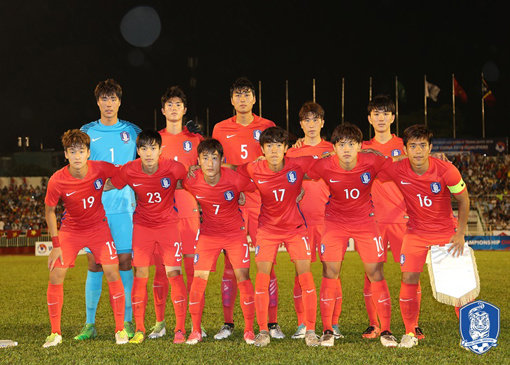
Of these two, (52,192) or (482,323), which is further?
(52,192)

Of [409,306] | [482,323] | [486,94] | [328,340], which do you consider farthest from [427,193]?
[486,94]

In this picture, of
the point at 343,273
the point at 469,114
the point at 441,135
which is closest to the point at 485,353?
the point at 343,273

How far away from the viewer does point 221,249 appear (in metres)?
6.41

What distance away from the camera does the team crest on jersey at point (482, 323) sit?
5.55 metres

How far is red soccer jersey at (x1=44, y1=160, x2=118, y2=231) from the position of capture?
6.39 m

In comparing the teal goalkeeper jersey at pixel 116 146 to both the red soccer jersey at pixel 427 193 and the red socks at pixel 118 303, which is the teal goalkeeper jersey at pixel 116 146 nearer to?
the red socks at pixel 118 303

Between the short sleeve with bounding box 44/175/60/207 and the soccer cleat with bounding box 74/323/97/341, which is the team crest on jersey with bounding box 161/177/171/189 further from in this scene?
the soccer cleat with bounding box 74/323/97/341

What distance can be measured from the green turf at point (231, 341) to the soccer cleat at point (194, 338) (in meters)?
0.09

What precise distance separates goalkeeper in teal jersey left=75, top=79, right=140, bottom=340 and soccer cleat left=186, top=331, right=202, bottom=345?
0.94 metres

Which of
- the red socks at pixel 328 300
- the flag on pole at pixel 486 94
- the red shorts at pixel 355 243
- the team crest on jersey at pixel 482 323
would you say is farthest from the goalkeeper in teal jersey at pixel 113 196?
the flag on pole at pixel 486 94

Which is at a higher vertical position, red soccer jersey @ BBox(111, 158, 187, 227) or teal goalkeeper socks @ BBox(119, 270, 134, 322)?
red soccer jersey @ BBox(111, 158, 187, 227)

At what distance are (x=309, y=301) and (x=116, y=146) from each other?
3.06 meters

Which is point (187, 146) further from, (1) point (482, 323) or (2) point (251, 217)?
(1) point (482, 323)

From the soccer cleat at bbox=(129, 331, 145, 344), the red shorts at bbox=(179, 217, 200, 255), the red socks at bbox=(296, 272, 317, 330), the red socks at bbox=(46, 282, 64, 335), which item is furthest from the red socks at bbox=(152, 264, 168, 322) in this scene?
the red socks at bbox=(296, 272, 317, 330)
